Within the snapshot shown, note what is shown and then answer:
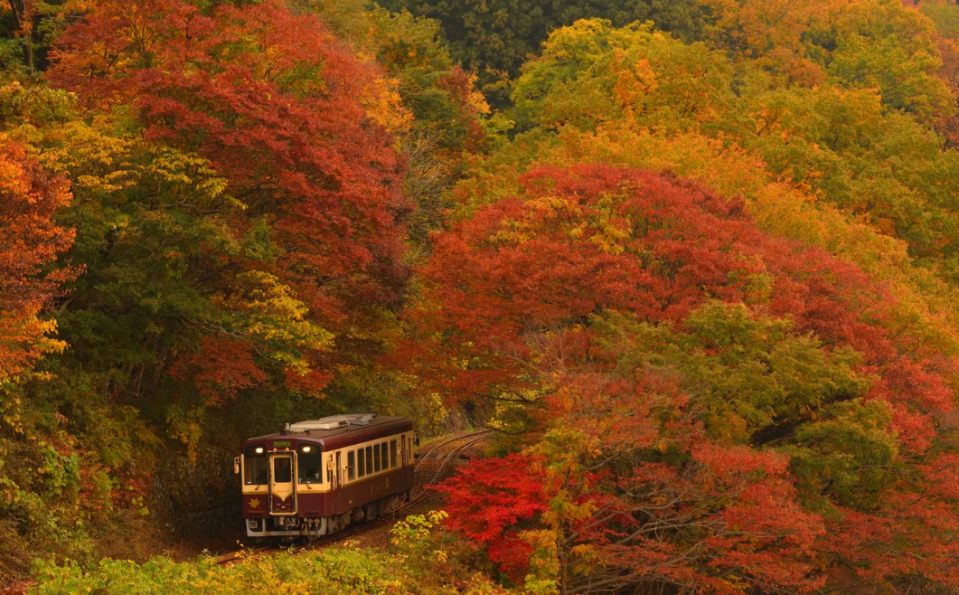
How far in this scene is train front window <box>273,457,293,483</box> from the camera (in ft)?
69.7

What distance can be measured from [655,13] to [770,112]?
20723 mm

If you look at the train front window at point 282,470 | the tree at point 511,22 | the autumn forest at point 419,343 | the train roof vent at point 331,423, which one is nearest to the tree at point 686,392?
the autumn forest at point 419,343

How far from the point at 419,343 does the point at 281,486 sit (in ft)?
15.0

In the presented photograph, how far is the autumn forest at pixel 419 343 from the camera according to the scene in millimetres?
16781

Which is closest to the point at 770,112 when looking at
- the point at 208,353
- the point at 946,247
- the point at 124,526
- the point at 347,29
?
the point at 946,247

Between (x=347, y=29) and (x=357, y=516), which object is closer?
(x=357, y=516)

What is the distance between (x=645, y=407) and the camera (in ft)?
55.4

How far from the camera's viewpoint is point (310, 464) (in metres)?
21.2

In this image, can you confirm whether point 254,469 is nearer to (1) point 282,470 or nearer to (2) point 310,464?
(1) point 282,470

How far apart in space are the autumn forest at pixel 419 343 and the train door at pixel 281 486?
1.82 meters

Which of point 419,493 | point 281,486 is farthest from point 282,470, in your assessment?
point 419,493

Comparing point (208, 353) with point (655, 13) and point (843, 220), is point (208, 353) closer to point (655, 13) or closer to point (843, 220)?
point (843, 220)

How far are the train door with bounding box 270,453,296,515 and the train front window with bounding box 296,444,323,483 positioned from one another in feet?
0.70

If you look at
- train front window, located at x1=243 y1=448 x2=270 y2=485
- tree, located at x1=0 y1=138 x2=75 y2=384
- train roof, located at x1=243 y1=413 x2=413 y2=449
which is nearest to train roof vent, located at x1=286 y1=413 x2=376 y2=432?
train roof, located at x1=243 y1=413 x2=413 y2=449
